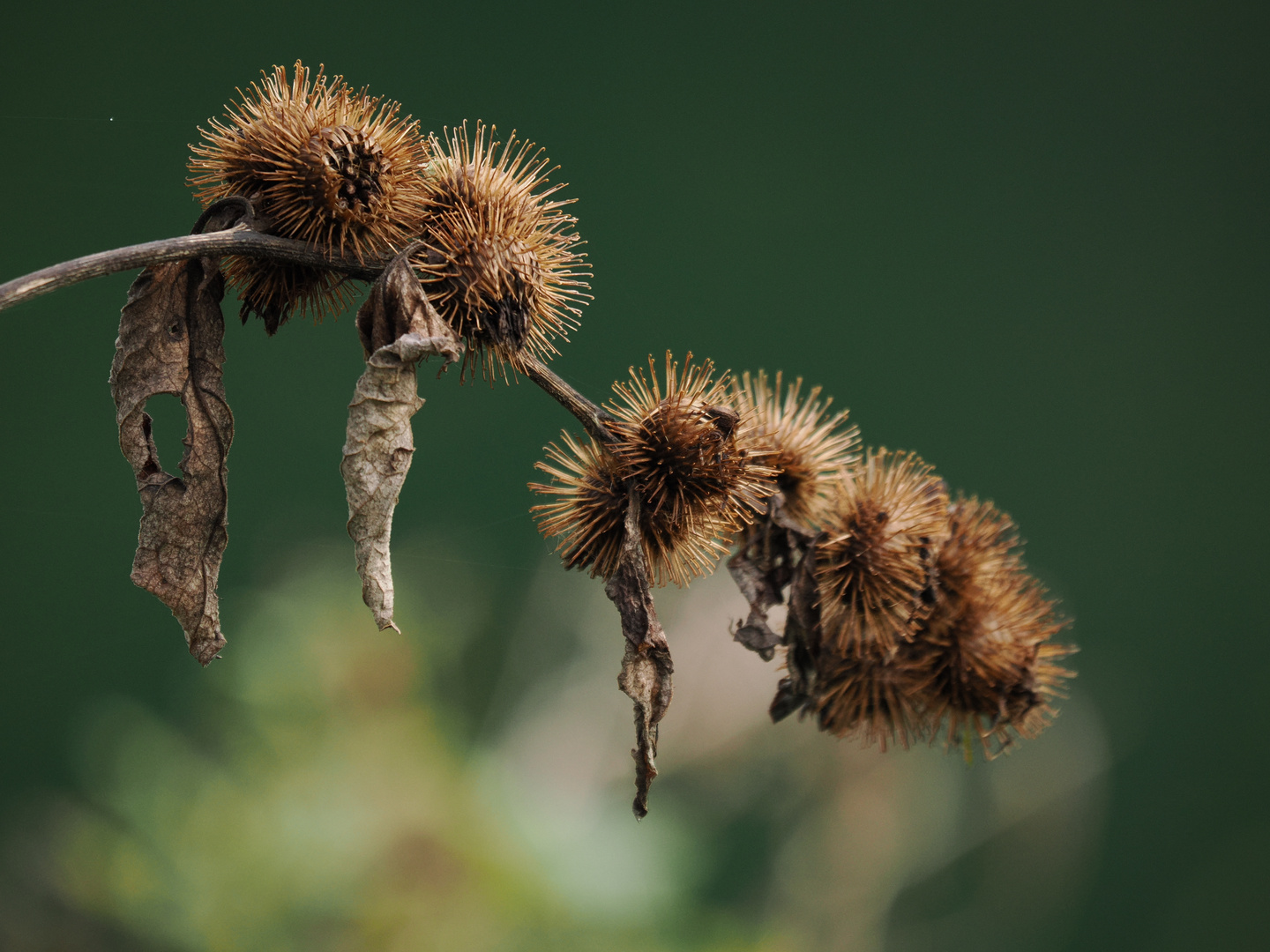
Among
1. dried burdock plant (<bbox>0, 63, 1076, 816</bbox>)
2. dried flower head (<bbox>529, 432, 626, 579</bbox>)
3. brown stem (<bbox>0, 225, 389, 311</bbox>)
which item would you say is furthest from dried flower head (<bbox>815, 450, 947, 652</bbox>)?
brown stem (<bbox>0, 225, 389, 311</bbox>)

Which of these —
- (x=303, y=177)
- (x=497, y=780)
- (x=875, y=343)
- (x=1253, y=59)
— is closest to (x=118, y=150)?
(x=303, y=177)

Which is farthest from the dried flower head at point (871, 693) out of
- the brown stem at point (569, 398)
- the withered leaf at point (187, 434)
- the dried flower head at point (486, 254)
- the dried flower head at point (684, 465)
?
the withered leaf at point (187, 434)

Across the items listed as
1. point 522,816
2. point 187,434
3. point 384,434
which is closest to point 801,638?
point 384,434

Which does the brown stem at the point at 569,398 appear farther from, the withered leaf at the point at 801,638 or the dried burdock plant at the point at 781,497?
the withered leaf at the point at 801,638

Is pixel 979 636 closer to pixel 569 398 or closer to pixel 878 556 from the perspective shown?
pixel 878 556

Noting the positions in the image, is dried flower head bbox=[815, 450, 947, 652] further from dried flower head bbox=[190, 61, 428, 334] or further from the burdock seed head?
dried flower head bbox=[190, 61, 428, 334]

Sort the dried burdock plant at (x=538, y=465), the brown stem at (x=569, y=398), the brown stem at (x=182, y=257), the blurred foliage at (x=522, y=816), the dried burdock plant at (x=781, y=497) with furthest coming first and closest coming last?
1. the blurred foliage at (x=522, y=816)
2. the dried burdock plant at (x=781, y=497)
3. the brown stem at (x=569, y=398)
4. the dried burdock plant at (x=538, y=465)
5. the brown stem at (x=182, y=257)
